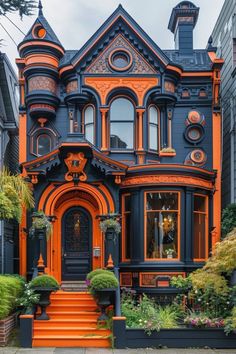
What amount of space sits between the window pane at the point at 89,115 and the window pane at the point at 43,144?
148 centimetres

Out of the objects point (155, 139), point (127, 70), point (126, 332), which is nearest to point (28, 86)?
point (127, 70)

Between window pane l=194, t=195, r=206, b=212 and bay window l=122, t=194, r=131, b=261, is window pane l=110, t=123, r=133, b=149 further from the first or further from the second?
window pane l=194, t=195, r=206, b=212

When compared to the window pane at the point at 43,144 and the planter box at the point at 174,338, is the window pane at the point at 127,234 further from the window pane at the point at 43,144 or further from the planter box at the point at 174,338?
the planter box at the point at 174,338

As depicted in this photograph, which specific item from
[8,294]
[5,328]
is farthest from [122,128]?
[5,328]

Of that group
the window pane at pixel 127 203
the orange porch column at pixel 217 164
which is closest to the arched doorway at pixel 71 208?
the window pane at pixel 127 203

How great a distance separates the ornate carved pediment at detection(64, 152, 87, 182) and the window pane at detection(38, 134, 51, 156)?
2768 millimetres

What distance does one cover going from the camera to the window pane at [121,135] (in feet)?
59.1

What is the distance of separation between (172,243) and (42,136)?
5995 mm

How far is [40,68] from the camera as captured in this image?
1775 centimetres

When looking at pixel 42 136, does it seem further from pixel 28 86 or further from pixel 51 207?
pixel 51 207

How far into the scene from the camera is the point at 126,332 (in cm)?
1227

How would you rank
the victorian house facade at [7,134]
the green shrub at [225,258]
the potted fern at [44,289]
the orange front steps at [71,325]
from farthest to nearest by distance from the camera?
the victorian house facade at [7,134], the potted fern at [44,289], the green shrub at [225,258], the orange front steps at [71,325]

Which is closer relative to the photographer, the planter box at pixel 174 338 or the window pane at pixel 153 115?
the planter box at pixel 174 338

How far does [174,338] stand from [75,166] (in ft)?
19.4
